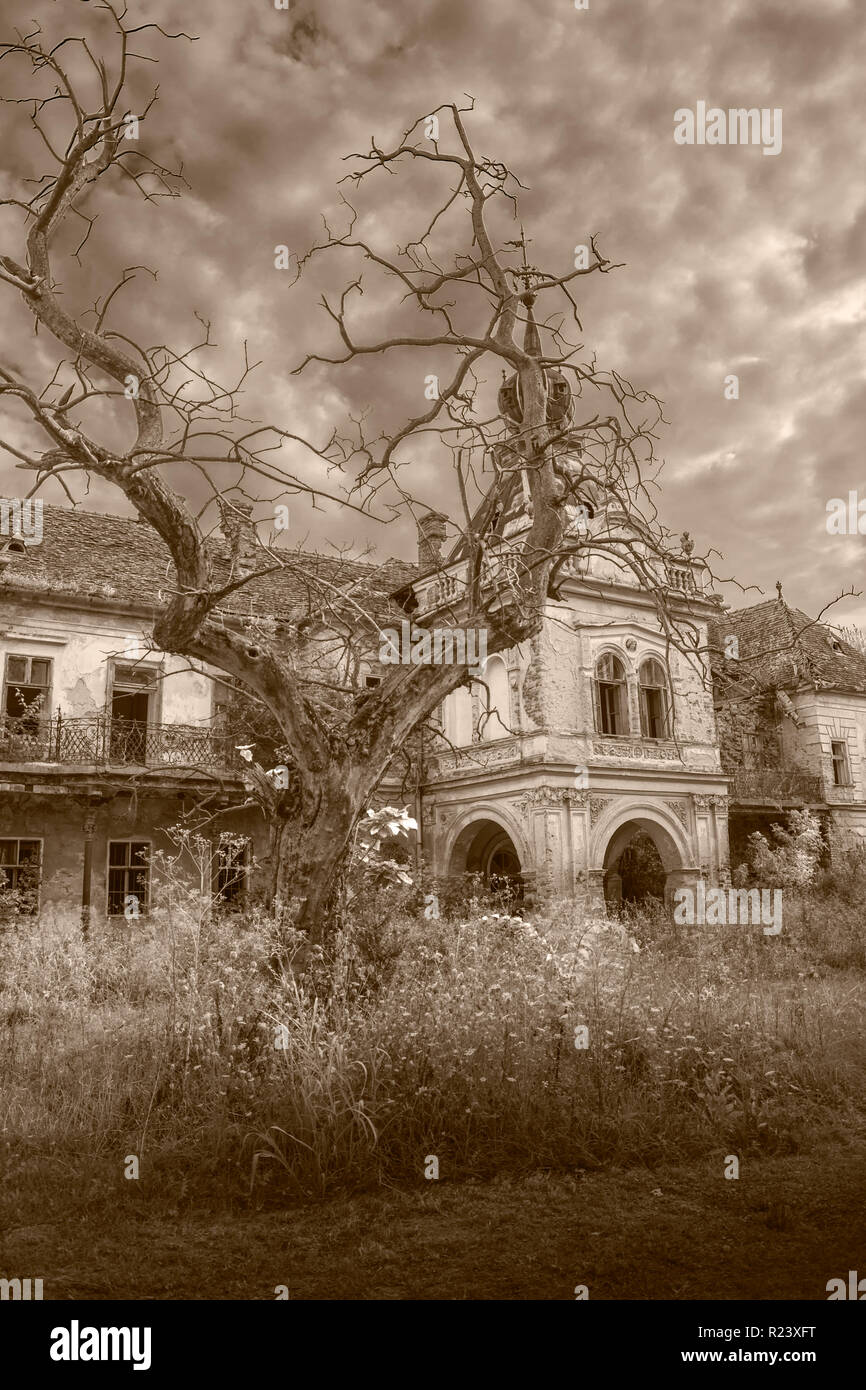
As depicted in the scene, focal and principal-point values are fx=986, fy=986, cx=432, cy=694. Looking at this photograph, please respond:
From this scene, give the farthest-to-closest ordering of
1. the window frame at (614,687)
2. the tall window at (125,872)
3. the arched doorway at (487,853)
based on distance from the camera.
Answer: the arched doorway at (487,853), the window frame at (614,687), the tall window at (125,872)

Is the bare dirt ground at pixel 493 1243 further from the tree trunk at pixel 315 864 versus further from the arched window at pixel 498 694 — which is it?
the arched window at pixel 498 694

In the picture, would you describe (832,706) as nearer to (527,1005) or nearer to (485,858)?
(485,858)

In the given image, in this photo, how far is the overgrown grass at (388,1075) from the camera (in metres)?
5.20

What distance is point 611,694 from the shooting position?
21.3m

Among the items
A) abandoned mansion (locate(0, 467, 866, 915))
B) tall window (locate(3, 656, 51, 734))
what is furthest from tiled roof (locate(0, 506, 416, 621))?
tall window (locate(3, 656, 51, 734))

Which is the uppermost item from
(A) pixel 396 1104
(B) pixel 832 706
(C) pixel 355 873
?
(B) pixel 832 706

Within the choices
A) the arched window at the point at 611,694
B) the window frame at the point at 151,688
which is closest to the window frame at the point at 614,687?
the arched window at the point at 611,694

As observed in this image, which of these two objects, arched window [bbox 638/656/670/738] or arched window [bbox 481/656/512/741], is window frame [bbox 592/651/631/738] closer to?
arched window [bbox 638/656/670/738]

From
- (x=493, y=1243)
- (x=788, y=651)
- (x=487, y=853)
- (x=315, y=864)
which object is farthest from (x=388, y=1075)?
(x=788, y=651)

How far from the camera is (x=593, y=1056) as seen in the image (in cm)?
634

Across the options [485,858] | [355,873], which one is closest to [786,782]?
[485,858]

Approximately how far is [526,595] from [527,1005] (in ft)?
10.9

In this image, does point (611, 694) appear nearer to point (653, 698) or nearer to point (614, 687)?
point (614, 687)

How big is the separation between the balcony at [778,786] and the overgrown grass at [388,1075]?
1522cm
